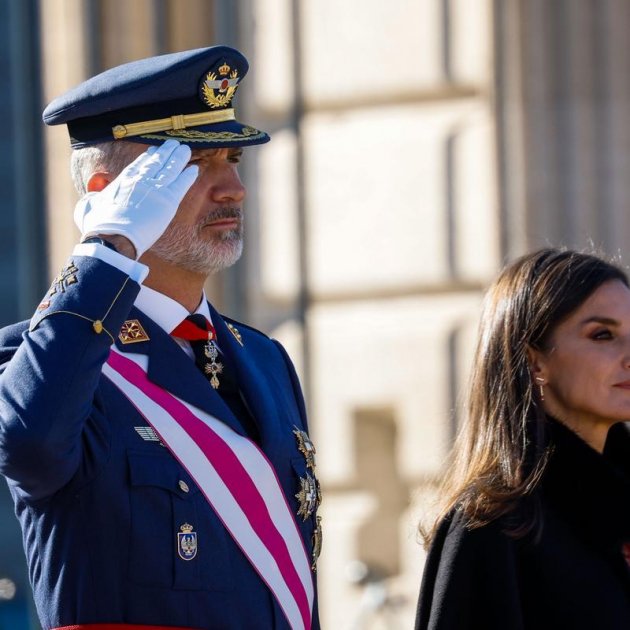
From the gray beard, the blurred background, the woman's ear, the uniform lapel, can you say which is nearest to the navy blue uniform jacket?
the uniform lapel

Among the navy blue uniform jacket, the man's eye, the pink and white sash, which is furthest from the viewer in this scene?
the man's eye

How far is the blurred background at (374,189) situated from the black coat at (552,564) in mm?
1751

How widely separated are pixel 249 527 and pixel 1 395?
50cm

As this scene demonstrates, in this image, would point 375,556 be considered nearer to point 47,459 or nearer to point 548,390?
point 548,390

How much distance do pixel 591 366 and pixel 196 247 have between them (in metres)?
0.79

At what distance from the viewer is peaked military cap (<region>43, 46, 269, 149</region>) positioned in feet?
9.67

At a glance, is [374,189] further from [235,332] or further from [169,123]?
[169,123]

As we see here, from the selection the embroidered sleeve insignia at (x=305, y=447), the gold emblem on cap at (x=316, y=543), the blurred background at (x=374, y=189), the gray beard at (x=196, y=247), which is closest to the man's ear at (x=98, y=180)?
the gray beard at (x=196, y=247)

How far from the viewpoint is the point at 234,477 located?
2.81 meters

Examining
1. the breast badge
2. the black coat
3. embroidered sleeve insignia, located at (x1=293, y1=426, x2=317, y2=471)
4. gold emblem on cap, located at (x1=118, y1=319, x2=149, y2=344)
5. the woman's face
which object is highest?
gold emblem on cap, located at (x1=118, y1=319, x2=149, y2=344)

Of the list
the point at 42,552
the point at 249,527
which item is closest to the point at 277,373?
the point at 249,527

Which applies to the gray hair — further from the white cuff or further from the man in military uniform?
the white cuff

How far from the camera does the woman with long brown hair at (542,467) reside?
2.98m

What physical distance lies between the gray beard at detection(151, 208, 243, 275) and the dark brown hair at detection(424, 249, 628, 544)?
2.00 ft
